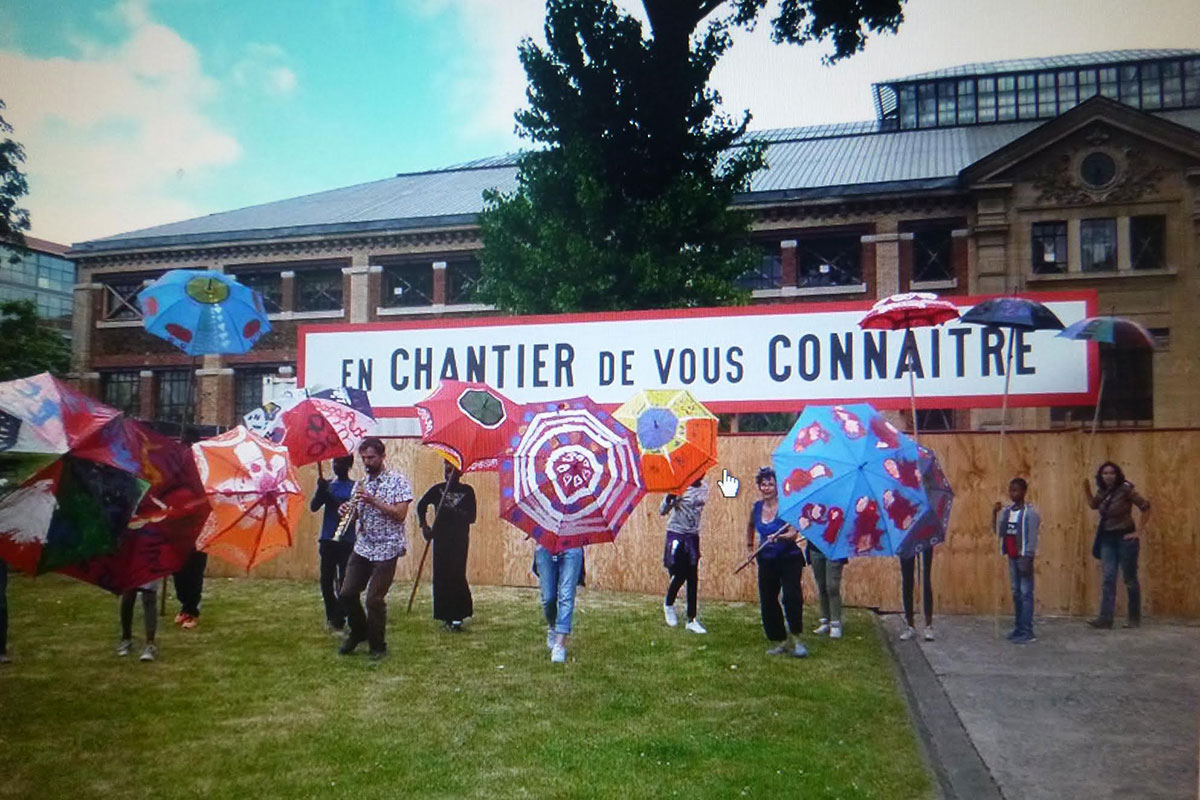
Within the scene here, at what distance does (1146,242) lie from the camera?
76.2 feet

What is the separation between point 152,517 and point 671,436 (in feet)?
17.8

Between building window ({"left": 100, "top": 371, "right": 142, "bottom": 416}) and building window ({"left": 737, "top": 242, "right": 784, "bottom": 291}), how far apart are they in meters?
18.3

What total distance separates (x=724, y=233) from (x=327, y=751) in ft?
55.5

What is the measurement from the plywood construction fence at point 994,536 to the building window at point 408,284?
15341mm

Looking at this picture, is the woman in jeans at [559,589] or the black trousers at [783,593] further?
the black trousers at [783,593]

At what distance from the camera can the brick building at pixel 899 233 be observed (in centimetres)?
2295

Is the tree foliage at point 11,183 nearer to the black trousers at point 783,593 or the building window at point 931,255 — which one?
the black trousers at point 783,593

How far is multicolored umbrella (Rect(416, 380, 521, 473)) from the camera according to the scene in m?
9.48

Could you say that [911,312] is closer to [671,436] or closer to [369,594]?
[671,436]

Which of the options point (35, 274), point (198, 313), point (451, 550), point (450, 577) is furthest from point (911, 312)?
point (35, 274)

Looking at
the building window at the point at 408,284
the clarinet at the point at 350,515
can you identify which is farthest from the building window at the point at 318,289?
the clarinet at the point at 350,515

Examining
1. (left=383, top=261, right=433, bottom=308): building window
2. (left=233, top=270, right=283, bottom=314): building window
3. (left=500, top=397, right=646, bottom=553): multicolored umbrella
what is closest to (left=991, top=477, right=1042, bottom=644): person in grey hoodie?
(left=500, top=397, right=646, bottom=553): multicolored umbrella

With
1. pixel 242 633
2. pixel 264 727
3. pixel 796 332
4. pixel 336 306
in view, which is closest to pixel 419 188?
pixel 336 306

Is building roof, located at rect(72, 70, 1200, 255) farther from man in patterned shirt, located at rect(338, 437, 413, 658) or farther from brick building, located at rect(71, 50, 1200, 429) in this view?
man in patterned shirt, located at rect(338, 437, 413, 658)
